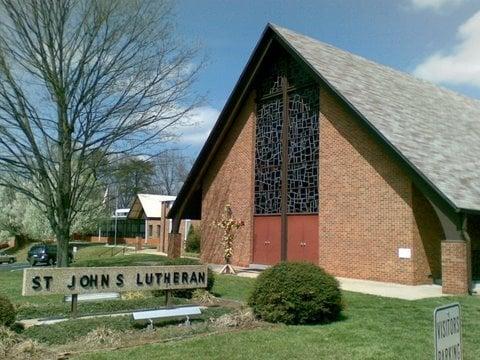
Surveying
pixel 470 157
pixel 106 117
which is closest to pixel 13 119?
pixel 106 117

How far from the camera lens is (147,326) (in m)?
8.77

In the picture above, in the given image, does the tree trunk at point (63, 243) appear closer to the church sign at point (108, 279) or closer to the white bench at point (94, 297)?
the white bench at point (94, 297)

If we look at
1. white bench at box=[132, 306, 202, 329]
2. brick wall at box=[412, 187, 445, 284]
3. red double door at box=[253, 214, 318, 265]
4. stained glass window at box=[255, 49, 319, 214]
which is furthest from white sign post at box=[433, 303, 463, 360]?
stained glass window at box=[255, 49, 319, 214]

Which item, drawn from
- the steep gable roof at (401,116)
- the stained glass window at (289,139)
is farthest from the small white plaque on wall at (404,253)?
the stained glass window at (289,139)

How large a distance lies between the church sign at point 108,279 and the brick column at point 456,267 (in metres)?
7.16

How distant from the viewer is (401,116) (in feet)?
62.0

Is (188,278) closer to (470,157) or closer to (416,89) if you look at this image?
(470,157)

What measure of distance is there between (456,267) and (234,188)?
39.2ft

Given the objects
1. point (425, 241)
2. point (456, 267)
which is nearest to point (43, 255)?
point (425, 241)

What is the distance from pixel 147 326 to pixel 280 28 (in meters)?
16.2

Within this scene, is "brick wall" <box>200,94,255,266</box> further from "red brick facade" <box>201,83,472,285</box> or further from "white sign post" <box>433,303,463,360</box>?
"white sign post" <box>433,303,463,360</box>

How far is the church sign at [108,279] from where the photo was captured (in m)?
8.62

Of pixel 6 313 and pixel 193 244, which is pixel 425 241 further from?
pixel 193 244

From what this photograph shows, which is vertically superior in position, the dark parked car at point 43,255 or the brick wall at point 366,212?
the brick wall at point 366,212
